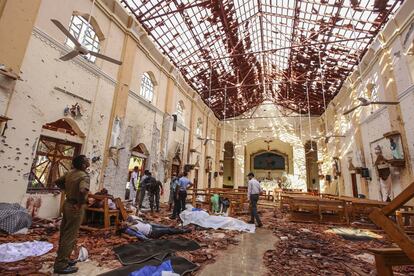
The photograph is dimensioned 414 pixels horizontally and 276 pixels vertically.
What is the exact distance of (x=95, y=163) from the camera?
25.5ft

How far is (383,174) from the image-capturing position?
10.0 meters

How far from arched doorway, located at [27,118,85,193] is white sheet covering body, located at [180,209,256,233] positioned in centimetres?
420

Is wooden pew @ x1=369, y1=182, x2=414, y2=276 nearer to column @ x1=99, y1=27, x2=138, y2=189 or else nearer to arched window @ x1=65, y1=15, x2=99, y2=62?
column @ x1=99, y1=27, x2=138, y2=189

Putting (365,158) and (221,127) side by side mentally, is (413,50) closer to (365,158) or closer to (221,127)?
(365,158)

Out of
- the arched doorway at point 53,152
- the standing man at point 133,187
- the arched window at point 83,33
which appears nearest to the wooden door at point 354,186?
the standing man at point 133,187

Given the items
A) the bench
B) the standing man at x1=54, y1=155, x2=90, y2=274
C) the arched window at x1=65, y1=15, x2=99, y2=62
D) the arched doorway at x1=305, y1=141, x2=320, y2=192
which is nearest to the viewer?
the bench

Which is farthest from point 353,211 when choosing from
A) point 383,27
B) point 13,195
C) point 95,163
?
point 13,195

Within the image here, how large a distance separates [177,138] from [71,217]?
36.3 feet

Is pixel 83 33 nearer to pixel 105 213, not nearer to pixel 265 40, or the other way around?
pixel 105 213

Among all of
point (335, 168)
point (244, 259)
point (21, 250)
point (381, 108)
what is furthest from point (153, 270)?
point (335, 168)

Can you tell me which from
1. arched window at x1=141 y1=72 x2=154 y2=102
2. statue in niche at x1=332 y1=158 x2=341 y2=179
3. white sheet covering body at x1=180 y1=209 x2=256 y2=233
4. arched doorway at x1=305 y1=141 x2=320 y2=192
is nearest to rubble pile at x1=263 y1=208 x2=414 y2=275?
white sheet covering body at x1=180 y1=209 x2=256 y2=233

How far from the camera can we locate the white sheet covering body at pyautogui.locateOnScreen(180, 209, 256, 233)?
6.28m

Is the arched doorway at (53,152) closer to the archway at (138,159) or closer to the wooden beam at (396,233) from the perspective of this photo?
the archway at (138,159)

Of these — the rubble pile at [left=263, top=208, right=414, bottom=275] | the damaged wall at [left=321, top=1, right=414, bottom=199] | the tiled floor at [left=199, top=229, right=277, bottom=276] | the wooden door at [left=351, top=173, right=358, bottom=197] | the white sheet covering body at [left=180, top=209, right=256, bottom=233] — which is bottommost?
the tiled floor at [left=199, top=229, right=277, bottom=276]
